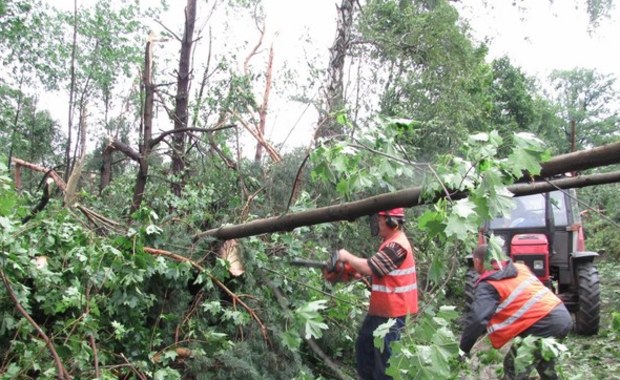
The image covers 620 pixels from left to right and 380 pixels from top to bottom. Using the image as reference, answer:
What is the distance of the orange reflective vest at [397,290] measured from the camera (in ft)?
12.2

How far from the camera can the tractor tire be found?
6.21 meters

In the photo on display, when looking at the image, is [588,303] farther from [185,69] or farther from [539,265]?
[185,69]

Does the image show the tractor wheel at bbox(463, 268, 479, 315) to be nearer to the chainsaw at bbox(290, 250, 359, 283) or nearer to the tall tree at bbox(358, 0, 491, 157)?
the chainsaw at bbox(290, 250, 359, 283)

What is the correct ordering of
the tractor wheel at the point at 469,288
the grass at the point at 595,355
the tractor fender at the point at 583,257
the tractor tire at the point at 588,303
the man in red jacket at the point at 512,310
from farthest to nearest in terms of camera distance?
the tractor wheel at the point at 469,288
the tractor fender at the point at 583,257
the tractor tire at the point at 588,303
the grass at the point at 595,355
the man in red jacket at the point at 512,310

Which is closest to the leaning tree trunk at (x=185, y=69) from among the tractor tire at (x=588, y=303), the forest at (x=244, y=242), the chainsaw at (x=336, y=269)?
the forest at (x=244, y=242)

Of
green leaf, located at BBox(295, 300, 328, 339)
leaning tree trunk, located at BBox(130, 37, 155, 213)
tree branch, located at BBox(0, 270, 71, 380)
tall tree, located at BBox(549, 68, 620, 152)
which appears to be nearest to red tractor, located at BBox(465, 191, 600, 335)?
leaning tree trunk, located at BBox(130, 37, 155, 213)

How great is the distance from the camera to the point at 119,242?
3.23m

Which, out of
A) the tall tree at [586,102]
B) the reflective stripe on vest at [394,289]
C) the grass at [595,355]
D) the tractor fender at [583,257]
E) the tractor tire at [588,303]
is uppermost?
the tall tree at [586,102]

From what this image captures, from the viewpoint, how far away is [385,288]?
12.2 ft

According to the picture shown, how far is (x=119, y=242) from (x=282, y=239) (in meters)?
1.27

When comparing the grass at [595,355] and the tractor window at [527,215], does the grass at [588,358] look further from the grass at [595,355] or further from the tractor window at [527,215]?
the tractor window at [527,215]

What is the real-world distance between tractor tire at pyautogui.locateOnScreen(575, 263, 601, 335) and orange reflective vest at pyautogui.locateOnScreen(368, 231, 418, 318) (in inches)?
138

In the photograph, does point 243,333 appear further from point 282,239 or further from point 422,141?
point 422,141

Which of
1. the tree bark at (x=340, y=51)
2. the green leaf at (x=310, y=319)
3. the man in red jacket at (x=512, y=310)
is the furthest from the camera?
the tree bark at (x=340, y=51)
